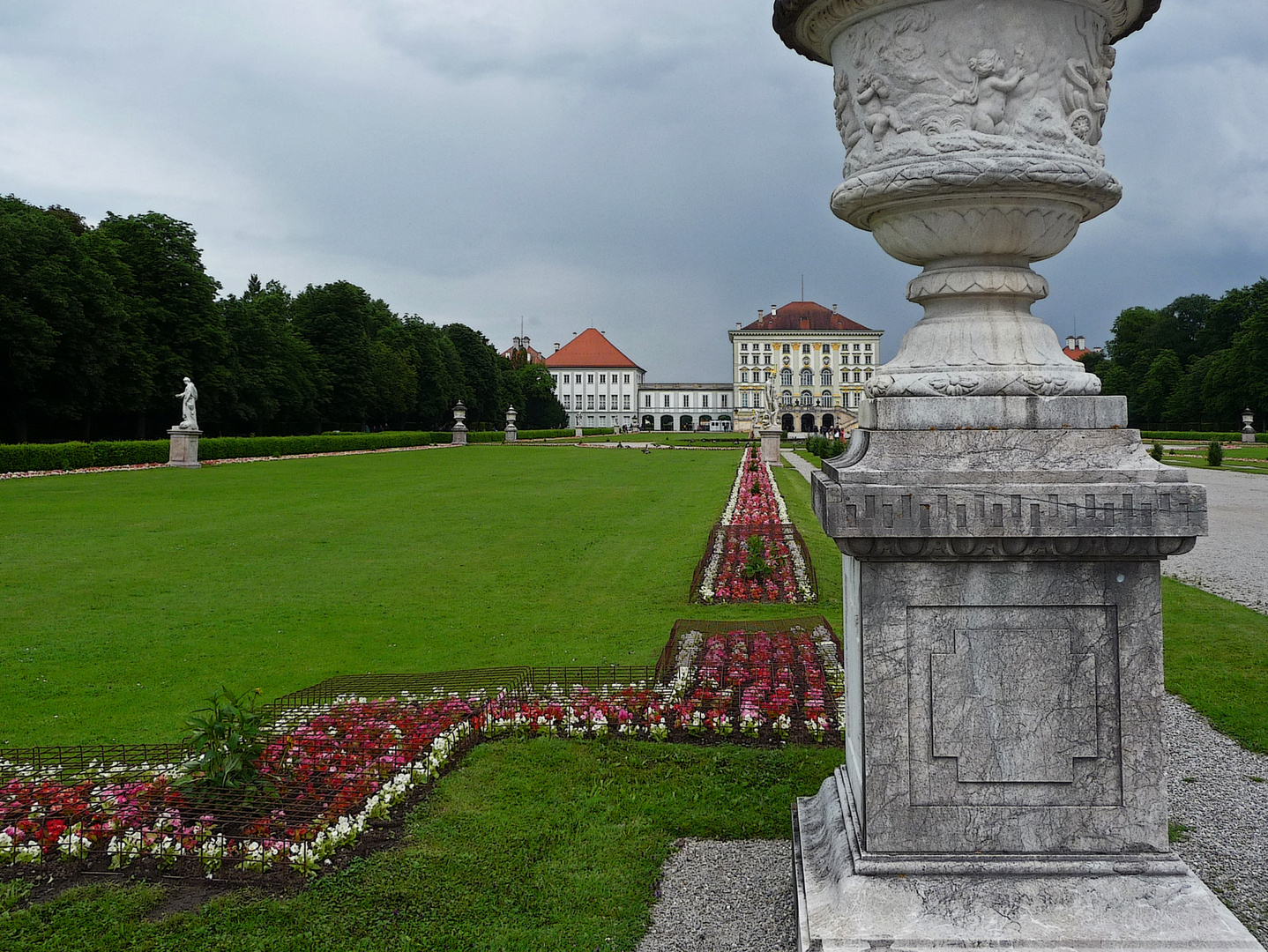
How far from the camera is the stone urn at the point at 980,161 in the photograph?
97.0 inches

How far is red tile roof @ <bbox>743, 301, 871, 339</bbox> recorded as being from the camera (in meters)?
91.3

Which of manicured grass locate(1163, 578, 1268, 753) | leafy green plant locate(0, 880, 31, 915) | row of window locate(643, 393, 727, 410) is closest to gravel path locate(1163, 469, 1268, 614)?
manicured grass locate(1163, 578, 1268, 753)

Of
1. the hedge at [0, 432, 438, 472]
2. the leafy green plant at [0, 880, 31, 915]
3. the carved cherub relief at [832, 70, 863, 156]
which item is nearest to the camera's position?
the carved cherub relief at [832, 70, 863, 156]

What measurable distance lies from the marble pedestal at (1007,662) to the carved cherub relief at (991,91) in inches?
30.9

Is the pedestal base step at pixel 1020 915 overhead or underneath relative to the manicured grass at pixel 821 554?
overhead

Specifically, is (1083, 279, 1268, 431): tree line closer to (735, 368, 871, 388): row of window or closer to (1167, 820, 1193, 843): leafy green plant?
(735, 368, 871, 388): row of window

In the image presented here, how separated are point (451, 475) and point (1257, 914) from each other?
2283cm

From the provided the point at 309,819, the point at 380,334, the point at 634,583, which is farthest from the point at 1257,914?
the point at 380,334

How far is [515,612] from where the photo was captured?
8008mm

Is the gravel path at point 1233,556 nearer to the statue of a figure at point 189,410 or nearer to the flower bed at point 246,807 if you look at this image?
the flower bed at point 246,807

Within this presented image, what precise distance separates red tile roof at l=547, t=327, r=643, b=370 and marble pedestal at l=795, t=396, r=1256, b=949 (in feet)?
327

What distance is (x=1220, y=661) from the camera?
623cm

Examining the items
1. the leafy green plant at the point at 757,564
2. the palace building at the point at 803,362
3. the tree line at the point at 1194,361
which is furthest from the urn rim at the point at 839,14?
the palace building at the point at 803,362

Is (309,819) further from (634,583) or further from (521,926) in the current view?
(634,583)
